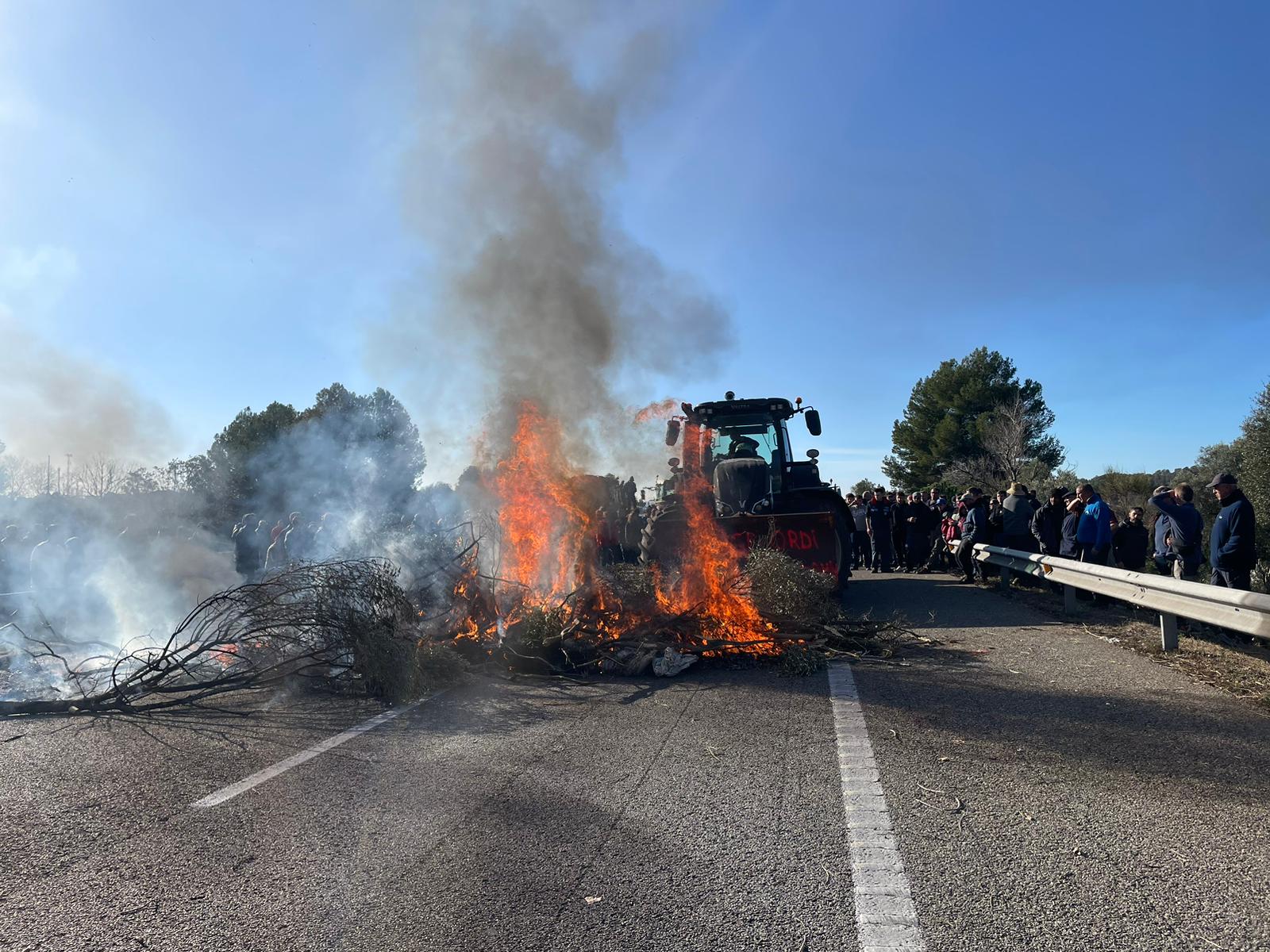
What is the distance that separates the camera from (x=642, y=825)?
3.61 meters

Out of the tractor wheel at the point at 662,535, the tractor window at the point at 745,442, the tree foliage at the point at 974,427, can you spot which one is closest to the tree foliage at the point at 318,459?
the tractor wheel at the point at 662,535

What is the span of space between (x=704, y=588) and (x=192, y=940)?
6604 mm

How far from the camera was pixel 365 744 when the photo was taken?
5078 mm

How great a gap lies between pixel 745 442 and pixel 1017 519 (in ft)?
16.4

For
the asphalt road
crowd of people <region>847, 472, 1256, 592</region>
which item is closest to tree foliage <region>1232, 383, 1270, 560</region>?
crowd of people <region>847, 472, 1256, 592</region>

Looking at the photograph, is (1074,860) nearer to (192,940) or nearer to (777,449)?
(192,940)

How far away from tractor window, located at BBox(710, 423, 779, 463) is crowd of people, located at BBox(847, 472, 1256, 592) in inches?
173

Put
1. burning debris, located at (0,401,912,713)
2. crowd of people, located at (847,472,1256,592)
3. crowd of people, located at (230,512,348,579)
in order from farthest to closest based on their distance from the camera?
crowd of people, located at (230,512,348,579), crowd of people, located at (847,472,1256,592), burning debris, located at (0,401,912,713)

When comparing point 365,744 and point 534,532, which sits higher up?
point 534,532

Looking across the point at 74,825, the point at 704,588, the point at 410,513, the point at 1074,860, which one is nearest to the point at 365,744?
the point at 74,825

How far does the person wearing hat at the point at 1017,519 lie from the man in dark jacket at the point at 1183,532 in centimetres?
401

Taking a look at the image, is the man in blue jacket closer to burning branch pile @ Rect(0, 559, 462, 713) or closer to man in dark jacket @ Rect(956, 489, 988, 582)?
man in dark jacket @ Rect(956, 489, 988, 582)

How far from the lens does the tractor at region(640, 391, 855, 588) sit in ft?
35.6

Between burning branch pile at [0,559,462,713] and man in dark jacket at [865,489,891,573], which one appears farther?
man in dark jacket at [865,489,891,573]
